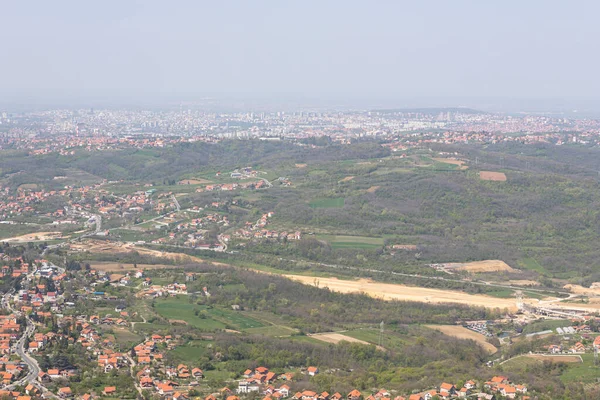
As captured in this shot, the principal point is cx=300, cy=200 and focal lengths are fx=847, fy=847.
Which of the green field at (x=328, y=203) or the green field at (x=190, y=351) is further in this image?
the green field at (x=328, y=203)

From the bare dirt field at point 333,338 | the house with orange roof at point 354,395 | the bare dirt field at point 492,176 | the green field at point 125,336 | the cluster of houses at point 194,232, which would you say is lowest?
the cluster of houses at point 194,232

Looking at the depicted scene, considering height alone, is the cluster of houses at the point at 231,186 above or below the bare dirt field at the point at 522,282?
above

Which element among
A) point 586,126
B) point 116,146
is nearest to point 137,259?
point 116,146

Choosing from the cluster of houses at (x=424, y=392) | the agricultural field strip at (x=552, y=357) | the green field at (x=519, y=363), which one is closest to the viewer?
the cluster of houses at (x=424, y=392)

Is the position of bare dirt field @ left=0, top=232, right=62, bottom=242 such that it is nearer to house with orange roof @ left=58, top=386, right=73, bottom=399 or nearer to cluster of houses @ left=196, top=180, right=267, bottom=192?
cluster of houses @ left=196, top=180, right=267, bottom=192

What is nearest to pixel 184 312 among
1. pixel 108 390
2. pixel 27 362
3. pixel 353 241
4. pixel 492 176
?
pixel 27 362

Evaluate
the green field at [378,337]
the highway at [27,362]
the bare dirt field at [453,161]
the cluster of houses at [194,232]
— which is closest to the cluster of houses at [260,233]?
the cluster of houses at [194,232]

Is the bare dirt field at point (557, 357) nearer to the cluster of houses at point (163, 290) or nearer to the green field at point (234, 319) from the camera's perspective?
the green field at point (234, 319)
